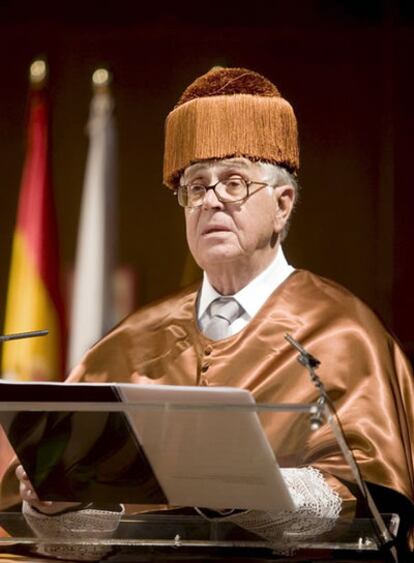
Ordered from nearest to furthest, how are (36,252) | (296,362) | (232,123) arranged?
(296,362) < (232,123) < (36,252)

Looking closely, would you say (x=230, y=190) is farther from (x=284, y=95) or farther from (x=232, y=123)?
(x=284, y=95)

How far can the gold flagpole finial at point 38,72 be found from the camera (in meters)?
4.05

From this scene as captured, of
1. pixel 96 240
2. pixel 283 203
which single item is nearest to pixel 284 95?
pixel 96 240

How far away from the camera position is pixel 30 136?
4012mm

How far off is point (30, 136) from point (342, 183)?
1.12 meters

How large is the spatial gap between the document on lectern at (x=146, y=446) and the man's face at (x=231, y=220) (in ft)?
2.95

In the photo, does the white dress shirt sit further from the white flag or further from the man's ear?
the white flag

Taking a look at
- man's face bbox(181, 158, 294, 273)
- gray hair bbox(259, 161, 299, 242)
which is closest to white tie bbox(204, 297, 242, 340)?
man's face bbox(181, 158, 294, 273)

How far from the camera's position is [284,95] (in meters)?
3.99

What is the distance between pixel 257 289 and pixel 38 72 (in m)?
1.43

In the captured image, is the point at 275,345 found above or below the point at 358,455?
above

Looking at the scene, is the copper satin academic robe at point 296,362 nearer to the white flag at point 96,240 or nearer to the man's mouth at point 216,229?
the man's mouth at point 216,229

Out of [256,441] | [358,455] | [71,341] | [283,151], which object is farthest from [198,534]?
[71,341]

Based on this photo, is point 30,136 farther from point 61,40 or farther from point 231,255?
point 231,255
